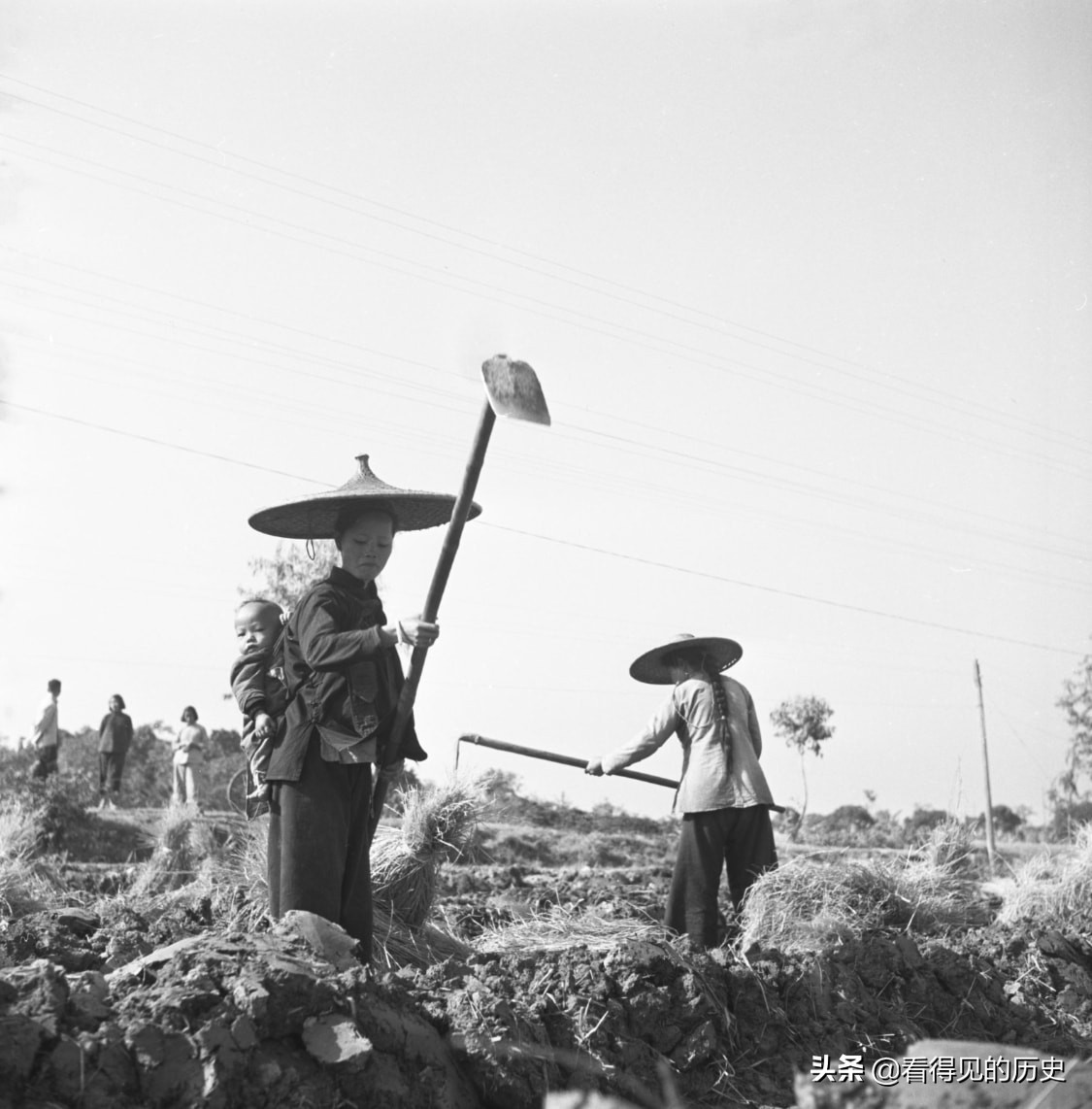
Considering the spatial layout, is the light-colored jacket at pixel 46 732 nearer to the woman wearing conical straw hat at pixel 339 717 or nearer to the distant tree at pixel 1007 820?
the woman wearing conical straw hat at pixel 339 717

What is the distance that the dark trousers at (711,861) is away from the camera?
6234 mm

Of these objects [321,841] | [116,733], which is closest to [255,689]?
[321,841]

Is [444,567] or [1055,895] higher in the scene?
[444,567]

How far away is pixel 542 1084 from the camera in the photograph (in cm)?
398

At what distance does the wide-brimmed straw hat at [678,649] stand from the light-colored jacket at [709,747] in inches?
6.5

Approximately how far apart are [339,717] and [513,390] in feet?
4.29

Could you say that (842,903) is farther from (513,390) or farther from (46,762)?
(46,762)

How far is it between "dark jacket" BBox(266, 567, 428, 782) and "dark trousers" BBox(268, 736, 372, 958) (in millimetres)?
81

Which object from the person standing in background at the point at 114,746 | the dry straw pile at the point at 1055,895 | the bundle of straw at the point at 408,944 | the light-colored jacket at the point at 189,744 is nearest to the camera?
the bundle of straw at the point at 408,944

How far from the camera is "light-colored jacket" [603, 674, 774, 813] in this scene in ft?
21.0

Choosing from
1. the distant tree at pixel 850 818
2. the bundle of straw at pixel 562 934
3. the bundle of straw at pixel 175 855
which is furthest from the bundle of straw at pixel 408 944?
the distant tree at pixel 850 818

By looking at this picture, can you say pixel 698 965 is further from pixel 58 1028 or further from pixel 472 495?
pixel 58 1028

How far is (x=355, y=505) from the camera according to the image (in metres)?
5.06

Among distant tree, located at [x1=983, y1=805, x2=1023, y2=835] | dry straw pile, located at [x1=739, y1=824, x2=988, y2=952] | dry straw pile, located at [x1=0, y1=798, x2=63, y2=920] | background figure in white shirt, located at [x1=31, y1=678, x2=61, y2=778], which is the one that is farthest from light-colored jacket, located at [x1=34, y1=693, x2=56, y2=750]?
distant tree, located at [x1=983, y1=805, x2=1023, y2=835]
